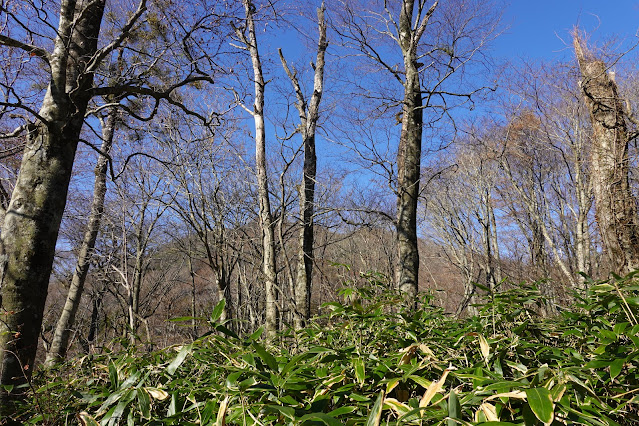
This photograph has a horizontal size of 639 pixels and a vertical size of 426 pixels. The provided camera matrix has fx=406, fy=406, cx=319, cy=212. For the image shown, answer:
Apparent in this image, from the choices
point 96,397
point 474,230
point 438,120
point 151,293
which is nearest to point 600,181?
point 438,120

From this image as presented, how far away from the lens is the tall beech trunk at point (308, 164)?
776cm

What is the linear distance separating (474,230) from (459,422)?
14.1 metres

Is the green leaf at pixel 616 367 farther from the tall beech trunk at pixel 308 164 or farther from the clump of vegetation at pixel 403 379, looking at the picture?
the tall beech trunk at pixel 308 164

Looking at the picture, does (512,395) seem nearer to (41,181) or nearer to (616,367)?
(616,367)

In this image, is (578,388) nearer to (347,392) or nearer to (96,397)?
(347,392)

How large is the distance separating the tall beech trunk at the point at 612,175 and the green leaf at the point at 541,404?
686cm

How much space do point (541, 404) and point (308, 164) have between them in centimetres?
860

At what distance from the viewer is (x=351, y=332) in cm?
142

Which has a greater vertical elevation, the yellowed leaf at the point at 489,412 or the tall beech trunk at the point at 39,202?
the tall beech trunk at the point at 39,202

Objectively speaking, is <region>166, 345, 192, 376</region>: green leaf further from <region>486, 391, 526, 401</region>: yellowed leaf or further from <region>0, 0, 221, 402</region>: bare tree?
<region>0, 0, 221, 402</region>: bare tree

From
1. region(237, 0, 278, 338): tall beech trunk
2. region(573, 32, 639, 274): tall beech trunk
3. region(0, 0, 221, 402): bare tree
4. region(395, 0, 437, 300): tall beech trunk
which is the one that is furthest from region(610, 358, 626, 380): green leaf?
region(573, 32, 639, 274): tall beech trunk

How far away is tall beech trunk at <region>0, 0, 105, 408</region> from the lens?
2689mm

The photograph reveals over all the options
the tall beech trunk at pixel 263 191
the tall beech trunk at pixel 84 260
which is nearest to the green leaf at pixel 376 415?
the tall beech trunk at pixel 263 191

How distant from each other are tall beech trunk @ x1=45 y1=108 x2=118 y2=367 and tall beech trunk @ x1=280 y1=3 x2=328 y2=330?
378cm
